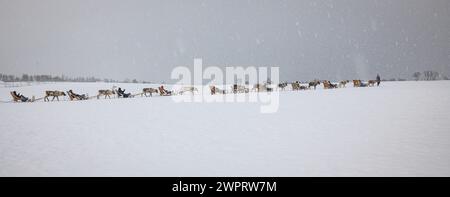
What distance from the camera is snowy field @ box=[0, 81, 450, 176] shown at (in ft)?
19.3

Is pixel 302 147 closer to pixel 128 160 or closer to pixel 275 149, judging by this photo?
pixel 275 149

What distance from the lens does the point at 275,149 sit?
279 inches

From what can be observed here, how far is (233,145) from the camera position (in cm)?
750

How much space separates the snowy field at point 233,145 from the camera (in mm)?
5875
